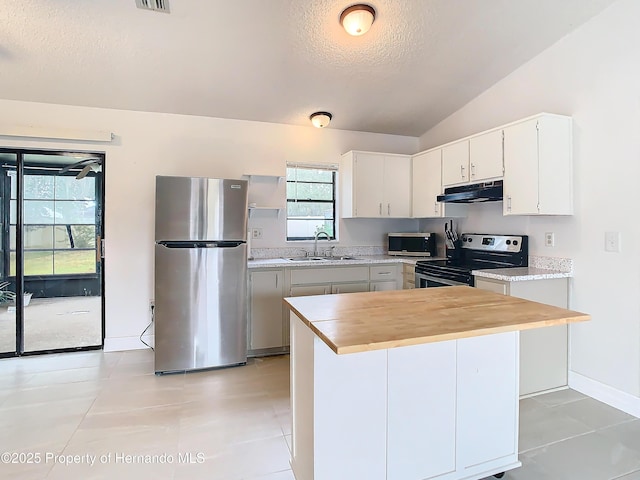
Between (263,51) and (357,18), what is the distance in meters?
0.81

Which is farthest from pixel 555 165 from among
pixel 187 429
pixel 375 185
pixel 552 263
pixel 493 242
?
pixel 187 429

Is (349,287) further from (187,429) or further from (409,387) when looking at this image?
(409,387)

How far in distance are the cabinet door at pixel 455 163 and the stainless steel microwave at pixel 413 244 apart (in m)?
0.71

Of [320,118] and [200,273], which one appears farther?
[320,118]

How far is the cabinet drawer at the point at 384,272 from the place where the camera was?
3736 mm

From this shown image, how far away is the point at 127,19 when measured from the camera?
7.72ft

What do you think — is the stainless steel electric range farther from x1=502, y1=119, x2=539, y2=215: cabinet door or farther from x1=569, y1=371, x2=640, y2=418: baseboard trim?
x1=569, y1=371, x2=640, y2=418: baseboard trim

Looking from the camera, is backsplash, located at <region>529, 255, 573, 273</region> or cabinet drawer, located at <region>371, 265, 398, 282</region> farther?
cabinet drawer, located at <region>371, 265, 398, 282</region>

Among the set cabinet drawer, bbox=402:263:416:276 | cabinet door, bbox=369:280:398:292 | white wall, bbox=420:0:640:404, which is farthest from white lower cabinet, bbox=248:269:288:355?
white wall, bbox=420:0:640:404

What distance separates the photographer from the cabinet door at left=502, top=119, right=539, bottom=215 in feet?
8.81

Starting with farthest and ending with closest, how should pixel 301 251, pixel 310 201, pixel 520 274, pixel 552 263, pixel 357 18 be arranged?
pixel 310 201
pixel 301 251
pixel 552 263
pixel 520 274
pixel 357 18

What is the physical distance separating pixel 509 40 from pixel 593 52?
59 centimetres

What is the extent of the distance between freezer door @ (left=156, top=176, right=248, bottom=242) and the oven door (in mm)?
1785

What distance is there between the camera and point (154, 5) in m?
2.22
